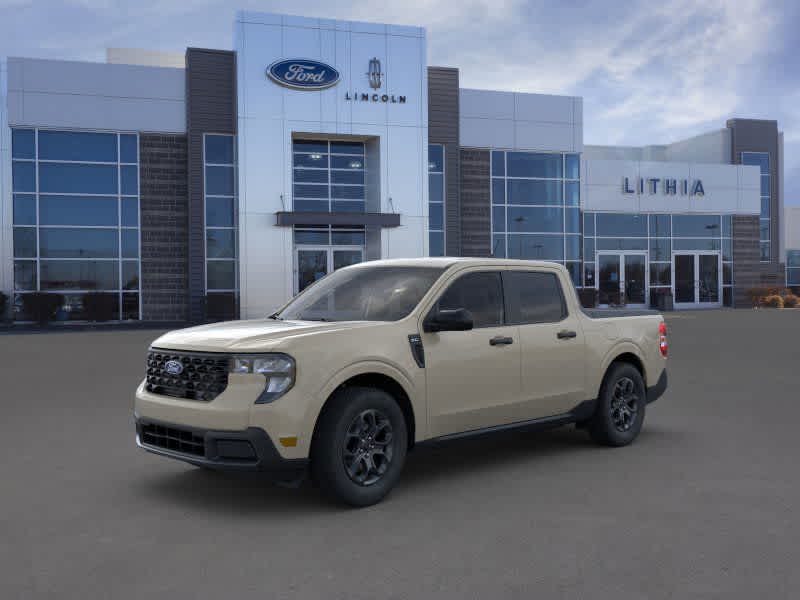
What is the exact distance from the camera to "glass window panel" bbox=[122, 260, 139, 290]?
31.1 metres

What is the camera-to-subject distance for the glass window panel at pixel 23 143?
98.3ft

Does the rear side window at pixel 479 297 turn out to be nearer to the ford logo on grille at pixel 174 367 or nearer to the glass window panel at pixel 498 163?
the ford logo on grille at pixel 174 367

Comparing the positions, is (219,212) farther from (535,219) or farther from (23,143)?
(535,219)

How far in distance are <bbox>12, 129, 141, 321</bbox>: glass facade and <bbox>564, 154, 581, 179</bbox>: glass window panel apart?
1839 centimetres

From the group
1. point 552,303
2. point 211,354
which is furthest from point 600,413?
point 211,354

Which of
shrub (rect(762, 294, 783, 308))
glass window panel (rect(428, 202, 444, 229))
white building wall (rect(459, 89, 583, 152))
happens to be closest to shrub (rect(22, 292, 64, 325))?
glass window panel (rect(428, 202, 444, 229))

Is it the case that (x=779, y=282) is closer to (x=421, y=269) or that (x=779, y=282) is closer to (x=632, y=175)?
(x=632, y=175)

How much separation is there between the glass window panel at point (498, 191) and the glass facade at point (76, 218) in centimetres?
1481

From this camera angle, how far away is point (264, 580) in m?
4.35

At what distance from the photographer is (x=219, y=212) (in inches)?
1249

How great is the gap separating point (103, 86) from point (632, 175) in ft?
81.6

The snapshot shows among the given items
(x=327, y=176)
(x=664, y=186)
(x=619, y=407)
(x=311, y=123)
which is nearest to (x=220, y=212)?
(x=327, y=176)

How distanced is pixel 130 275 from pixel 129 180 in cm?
355

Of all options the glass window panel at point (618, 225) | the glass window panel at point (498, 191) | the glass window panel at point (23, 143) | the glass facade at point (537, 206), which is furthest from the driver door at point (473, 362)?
the glass window panel at point (618, 225)
